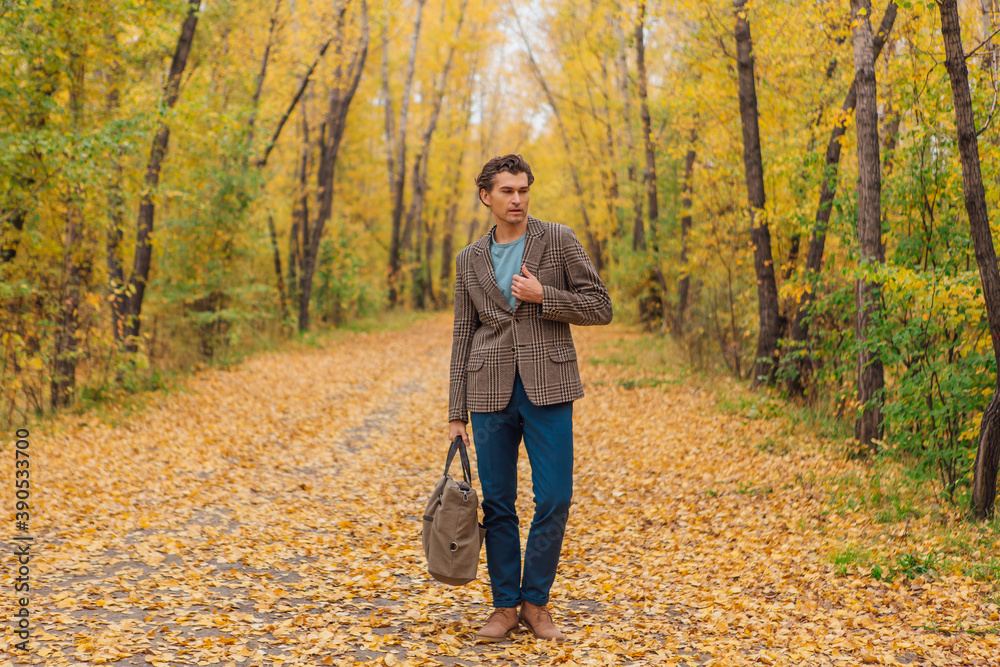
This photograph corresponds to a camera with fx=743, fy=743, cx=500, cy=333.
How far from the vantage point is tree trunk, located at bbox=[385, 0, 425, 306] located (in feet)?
74.5

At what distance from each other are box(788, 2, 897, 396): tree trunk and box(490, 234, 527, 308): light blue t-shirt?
192 inches

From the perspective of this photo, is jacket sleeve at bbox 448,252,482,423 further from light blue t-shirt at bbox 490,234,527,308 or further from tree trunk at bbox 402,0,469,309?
tree trunk at bbox 402,0,469,309

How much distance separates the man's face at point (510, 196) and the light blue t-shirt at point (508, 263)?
123 mm

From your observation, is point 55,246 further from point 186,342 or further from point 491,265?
point 491,265

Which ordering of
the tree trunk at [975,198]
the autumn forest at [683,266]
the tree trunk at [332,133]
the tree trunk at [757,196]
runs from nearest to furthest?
1. the tree trunk at [975,198]
2. the autumn forest at [683,266]
3. the tree trunk at [757,196]
4. the tree trunk at [332,133]

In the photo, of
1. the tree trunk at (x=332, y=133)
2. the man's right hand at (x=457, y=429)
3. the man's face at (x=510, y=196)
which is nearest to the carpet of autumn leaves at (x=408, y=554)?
the man's right hand at (x=457, y=429)

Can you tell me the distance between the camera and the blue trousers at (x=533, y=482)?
129 inches

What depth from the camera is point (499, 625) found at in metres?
3.48

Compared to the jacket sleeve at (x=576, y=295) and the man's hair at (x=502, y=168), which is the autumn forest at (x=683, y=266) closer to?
the jacket sleeve at (x=576, y=295)

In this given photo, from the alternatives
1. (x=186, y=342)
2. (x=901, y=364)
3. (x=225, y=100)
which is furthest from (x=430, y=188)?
(x=901, y=364)

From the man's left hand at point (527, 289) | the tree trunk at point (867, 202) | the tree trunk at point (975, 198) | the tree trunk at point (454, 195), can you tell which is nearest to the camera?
the man's left hand at point (527, 289)

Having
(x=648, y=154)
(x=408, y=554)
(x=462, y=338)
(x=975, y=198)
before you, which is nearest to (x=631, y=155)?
(x=648, y=154)

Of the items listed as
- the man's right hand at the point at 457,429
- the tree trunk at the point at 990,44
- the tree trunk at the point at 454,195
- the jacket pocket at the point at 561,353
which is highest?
the tree trunk at the point at 454,195

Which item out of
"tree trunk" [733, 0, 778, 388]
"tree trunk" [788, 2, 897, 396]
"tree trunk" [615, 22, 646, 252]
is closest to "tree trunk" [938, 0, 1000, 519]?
"tree trunk" [788, 2, 897, 396]
